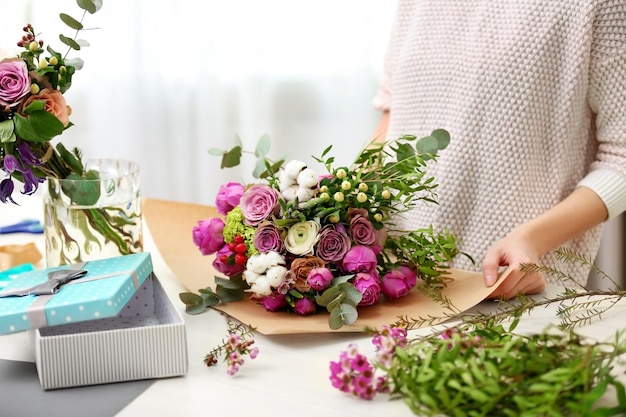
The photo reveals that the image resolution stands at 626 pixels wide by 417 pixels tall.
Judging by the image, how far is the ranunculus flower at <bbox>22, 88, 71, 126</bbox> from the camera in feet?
3.23

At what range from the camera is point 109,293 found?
85cm

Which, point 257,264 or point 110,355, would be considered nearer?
point 110,355

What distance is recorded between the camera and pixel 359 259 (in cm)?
101

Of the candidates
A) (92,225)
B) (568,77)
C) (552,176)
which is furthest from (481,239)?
(92,225)

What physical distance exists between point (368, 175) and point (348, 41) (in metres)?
1.42

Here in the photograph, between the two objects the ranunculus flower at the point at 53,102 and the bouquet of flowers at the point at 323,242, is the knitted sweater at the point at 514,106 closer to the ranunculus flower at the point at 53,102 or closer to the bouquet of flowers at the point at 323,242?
the bouquet of flowers at the point at 323,242

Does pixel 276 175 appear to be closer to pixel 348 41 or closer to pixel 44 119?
pixel 44 119

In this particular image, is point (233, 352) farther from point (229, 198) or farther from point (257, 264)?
point (229, 198)

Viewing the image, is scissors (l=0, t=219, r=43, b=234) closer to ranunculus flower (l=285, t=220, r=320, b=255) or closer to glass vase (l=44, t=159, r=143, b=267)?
glass vase (l=44, t=159, r=143, b=267)

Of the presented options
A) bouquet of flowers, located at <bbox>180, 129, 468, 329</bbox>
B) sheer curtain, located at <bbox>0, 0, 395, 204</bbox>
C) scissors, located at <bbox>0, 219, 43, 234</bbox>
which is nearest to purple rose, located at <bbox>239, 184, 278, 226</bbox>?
bouquet of flowers, located at <bbox>180, 129, 468, 329</bbox>

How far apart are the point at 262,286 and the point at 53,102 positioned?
0.37m

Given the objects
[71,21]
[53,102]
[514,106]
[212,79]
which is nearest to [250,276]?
[53,102]

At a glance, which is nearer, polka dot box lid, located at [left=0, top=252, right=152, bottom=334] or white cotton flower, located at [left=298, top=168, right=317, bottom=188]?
polka dot box lid, located at [left=0, top=252, right=152, bottom=334]

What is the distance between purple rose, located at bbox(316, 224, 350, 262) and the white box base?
0.22m
